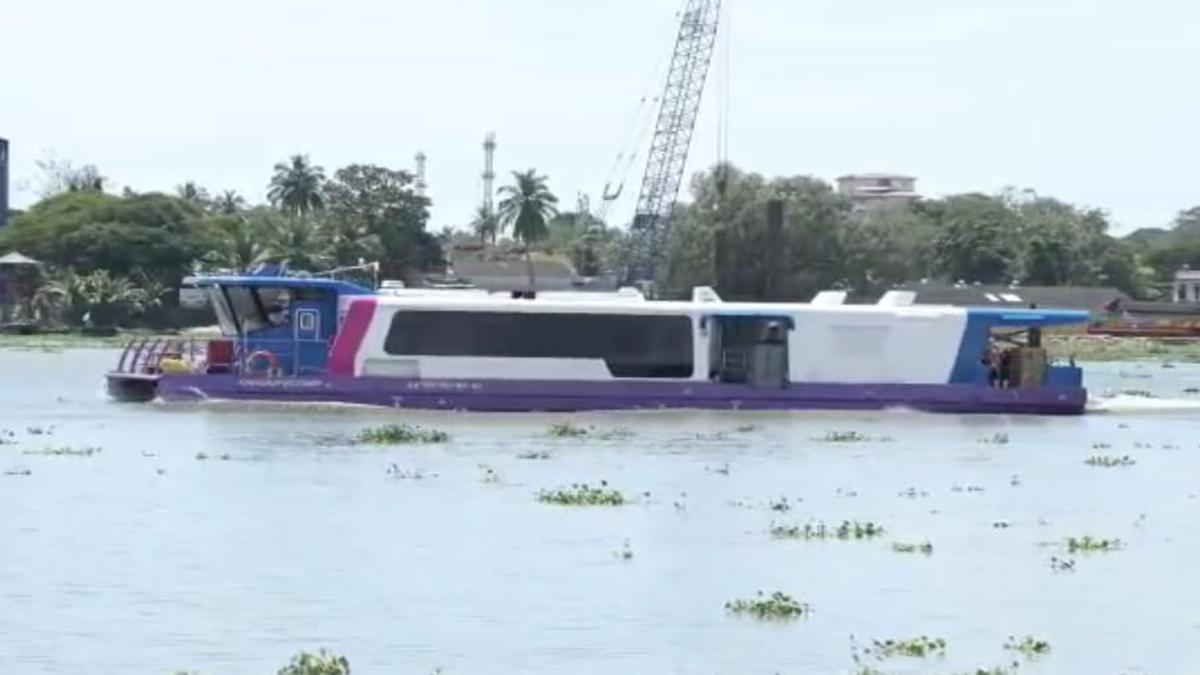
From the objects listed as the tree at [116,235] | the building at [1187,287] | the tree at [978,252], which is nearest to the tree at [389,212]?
the tree at [116,235]

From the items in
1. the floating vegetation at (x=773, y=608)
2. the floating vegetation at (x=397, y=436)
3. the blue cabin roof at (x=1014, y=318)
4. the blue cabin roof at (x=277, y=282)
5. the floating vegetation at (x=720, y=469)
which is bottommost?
the floating vegetation at (x=773, y=608)

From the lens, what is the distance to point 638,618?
2412 centimetres

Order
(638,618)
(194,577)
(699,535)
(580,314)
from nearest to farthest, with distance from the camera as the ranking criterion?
(638,618), (194,577), (699,535), (580,314)

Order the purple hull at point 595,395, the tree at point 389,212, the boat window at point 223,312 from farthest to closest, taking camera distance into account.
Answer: the tree at point 389,212 → the boat window at point 223,312 → the purple hull at point 595,395

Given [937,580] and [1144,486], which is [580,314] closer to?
[1144,486]

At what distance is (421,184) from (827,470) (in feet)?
394

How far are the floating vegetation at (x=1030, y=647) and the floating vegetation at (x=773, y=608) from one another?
2.17 meters

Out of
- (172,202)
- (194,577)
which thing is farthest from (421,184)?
(194,577)

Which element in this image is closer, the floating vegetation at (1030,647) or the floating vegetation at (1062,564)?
the floating vegetation at (1030,647)

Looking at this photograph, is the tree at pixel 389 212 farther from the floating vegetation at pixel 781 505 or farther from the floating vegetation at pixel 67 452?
the floating vegetation at pixel 781 505

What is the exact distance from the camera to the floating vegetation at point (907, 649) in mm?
21859

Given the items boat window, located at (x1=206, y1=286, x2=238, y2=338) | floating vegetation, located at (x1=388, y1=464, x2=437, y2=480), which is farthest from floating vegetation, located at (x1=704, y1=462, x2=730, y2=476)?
boat window, located at (x1=206, y1=286, x2=238, y2=338)

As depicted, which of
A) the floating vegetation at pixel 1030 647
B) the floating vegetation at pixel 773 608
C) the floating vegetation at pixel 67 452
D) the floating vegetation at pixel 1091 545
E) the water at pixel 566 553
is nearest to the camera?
the floating vegetation at pixel 1030 647

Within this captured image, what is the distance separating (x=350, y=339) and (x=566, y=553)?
2237cm
